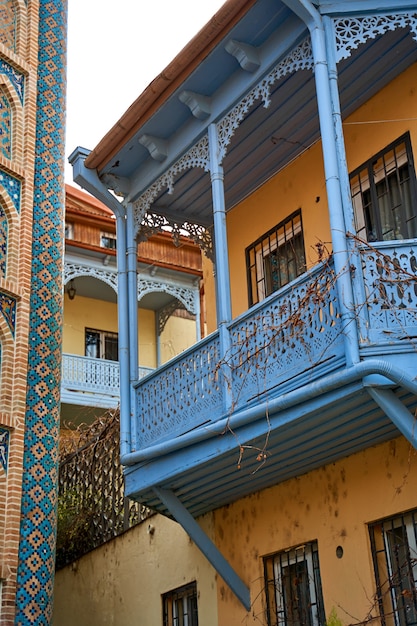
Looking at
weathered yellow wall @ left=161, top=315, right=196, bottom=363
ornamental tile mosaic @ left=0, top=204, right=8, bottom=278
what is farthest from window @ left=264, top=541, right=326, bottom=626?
weathered yellow wall @ left=161, top=315, right=196, bottom=363

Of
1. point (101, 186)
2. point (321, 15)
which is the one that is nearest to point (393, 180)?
point (321, 15)

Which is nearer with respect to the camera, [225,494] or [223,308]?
[223,308]

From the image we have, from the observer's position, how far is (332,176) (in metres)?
8.72

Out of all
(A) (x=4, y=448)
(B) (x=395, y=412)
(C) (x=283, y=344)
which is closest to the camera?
(B) (x=395, y=412)

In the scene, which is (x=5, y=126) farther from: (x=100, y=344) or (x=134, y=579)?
(x=100, y=344)

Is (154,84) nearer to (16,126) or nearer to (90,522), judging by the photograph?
(16,126)

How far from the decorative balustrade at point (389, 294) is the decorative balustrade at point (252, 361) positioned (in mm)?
309

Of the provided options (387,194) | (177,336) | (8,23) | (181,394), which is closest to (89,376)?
(177,336)

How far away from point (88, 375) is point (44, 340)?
10607mm

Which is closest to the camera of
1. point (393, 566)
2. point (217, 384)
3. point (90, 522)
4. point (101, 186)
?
point (393, 566)

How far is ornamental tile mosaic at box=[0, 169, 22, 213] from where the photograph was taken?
473 inches

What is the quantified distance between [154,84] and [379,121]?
248 centimetres

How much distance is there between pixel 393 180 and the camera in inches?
412

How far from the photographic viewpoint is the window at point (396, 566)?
28.9 ft
